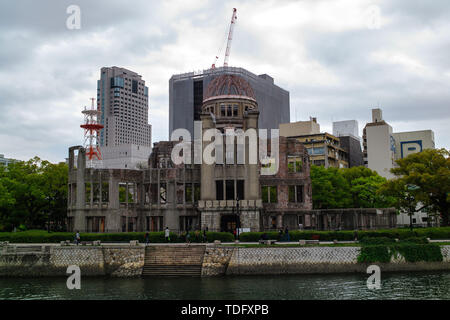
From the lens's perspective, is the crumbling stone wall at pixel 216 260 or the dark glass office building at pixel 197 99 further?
the dark glass office building at pixel 197 99

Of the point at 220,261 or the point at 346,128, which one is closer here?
the point at 220,261

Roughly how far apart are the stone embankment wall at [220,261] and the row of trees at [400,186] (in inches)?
679

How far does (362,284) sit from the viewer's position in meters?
37.1

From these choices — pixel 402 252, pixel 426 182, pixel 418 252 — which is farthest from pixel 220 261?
pixel 426 182

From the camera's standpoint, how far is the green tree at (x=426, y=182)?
2390 inches

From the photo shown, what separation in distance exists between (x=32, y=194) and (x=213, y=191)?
27.7 metres

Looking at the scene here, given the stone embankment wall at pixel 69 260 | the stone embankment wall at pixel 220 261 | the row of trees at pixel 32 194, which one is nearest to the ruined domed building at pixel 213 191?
the row of trees at pixel 32 194

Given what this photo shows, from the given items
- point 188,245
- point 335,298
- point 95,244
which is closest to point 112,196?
point 95,244

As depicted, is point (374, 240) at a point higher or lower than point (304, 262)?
higher

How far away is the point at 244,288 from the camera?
36281 mm

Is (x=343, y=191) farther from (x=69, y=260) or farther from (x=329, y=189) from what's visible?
(x=69, y=260)

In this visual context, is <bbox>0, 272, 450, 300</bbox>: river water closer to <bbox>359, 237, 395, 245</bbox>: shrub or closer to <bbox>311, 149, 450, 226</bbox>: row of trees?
<bbox>359, 237, 395, 245</bbox>: shrub

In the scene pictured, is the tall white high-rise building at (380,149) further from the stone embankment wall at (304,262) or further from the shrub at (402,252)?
the stone embankment wall at (304,262)
